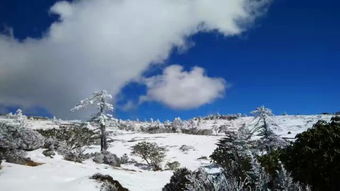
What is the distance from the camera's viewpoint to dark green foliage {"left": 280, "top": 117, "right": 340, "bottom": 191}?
1825 centimetres

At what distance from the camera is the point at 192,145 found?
69375 mm

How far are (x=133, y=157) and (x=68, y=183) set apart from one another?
108 feet

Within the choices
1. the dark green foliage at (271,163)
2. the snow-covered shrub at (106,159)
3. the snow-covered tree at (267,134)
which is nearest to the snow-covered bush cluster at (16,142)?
the snow-covered shrub at (106,159)

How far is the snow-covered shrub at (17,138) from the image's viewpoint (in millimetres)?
26172

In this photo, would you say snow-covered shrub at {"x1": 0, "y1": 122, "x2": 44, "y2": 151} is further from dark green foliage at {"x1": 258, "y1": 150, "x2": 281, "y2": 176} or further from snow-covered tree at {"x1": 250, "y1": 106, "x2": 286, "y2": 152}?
snow-covered tree at {"x1": 250, "y1": 106, "x2": 286, "y2": 152}

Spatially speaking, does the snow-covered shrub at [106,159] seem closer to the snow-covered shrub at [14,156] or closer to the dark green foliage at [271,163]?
the snow-covered shrub at [14,156]

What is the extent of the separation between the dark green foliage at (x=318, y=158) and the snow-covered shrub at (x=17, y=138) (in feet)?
57.7

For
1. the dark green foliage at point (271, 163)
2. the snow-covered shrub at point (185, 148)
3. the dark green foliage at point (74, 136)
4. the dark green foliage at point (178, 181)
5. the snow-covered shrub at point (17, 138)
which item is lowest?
the dark green foliage at point (178, 181)

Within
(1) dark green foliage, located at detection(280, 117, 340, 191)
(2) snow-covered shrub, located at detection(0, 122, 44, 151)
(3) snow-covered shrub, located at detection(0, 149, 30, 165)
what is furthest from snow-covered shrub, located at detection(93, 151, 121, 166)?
(1) dark green foliage, located at detection(280, 117, 340, 191)

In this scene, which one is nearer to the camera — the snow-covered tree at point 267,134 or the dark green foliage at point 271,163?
the dark green foliage at point 271,163

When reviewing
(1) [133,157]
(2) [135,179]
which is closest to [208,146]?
(1) [133,157]

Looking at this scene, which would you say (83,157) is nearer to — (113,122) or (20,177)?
(113,122)

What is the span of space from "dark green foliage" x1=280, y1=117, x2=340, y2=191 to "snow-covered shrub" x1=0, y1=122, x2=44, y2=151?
17.6 metres

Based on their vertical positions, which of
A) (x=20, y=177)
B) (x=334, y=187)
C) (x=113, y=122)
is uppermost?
(x=113, y=122)
